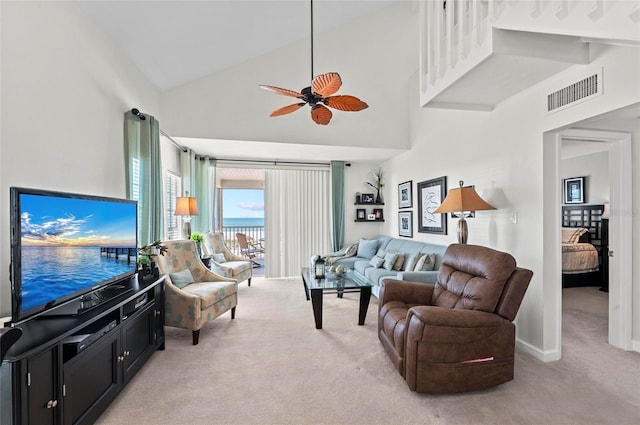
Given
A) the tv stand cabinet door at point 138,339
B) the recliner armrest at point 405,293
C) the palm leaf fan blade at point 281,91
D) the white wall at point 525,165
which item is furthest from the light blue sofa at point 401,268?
the tv stand cabinet door at point 138,339

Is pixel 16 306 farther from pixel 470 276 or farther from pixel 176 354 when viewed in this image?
pixel 470 276

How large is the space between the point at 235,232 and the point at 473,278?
21.2ft

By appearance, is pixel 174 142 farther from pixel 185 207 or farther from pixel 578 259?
pixel 578 259

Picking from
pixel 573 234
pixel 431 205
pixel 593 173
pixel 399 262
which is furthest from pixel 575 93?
pixel 593 173

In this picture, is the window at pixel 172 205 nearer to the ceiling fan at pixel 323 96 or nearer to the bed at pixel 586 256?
the ceiling fan at pixel 323 96

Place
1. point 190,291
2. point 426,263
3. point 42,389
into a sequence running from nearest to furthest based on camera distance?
point 42,389 → point 190,291 → point 426,263

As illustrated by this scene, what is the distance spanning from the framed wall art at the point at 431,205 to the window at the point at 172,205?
3.94 meters

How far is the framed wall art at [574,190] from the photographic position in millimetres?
5504

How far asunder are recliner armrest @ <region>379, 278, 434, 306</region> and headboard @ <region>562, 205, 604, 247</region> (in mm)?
4447

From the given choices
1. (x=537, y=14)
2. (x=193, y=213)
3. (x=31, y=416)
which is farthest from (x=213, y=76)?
(x=31, y=416)

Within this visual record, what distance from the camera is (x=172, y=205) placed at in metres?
4.63

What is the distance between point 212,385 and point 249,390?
0.97 ft

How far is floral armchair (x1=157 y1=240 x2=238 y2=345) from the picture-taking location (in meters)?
2.77

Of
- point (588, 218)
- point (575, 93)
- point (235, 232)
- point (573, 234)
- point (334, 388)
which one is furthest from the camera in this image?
point (235, 232)
